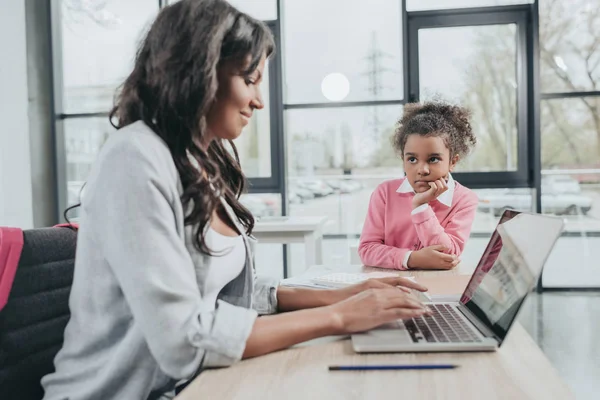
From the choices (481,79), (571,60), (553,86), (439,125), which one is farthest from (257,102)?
(571,60)

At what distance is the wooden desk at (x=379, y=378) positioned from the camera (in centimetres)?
68

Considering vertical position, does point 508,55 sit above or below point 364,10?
below

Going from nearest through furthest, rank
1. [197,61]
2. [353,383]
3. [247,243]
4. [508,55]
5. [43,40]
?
[353,383] → [197,61] → [247,243] → [508,55] → [43,40]

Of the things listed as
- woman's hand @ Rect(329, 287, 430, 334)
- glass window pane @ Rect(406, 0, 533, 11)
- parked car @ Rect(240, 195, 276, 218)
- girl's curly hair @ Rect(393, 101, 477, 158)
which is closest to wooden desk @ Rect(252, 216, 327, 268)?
parked car @ Rect(240, 195, 276, 218)

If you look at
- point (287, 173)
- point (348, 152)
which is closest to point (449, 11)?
point (348, 152)

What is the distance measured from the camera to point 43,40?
4.73m

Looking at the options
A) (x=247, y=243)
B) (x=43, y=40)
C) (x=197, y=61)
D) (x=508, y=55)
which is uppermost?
(x=43, y=40)

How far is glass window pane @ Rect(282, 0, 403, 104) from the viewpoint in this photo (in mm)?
4336

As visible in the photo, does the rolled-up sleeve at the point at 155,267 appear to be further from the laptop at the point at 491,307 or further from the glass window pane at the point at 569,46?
the glass window pane at the point at 569,46

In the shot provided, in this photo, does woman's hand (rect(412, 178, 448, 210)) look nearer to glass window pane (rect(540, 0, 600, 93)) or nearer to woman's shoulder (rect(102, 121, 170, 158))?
woman's shoulder (rect(102, 121, 170, 158))

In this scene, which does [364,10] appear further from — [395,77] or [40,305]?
[40,305]

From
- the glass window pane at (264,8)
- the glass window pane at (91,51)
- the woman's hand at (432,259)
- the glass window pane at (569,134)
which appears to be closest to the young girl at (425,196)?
the woman's hand at (432,259)

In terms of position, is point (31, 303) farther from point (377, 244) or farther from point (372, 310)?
point (377, 244)

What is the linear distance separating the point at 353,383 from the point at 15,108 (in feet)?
14.8
